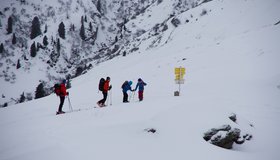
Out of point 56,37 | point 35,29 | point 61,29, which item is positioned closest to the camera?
point 56,37

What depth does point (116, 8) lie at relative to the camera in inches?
6417

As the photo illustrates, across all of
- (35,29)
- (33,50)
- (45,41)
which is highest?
(35,29)

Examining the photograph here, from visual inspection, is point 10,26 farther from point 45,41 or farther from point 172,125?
point 172,125

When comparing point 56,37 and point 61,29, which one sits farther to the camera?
point 61,29

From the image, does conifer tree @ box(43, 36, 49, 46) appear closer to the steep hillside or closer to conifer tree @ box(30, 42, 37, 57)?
the steep hillside

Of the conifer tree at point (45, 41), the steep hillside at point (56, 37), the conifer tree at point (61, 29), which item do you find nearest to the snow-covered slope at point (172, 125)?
the steep hillside at point (56, 37)

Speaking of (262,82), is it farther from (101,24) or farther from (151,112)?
(101,24)

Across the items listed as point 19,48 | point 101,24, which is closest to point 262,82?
point 19,48

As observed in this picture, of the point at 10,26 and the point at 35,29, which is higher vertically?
the point at 10,26

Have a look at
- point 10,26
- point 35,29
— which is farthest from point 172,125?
point 10,26

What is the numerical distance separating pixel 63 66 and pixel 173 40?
6831cm

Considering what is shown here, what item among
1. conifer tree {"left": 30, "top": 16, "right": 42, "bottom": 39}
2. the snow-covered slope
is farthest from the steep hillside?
the snow-covered slope

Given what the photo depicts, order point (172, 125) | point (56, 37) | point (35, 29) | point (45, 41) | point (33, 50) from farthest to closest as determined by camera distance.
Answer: point (35, 29), point (56, 37), point (45, 41), point (33, 50), point (172, 125)

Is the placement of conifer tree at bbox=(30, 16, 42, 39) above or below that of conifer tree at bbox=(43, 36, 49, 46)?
above
